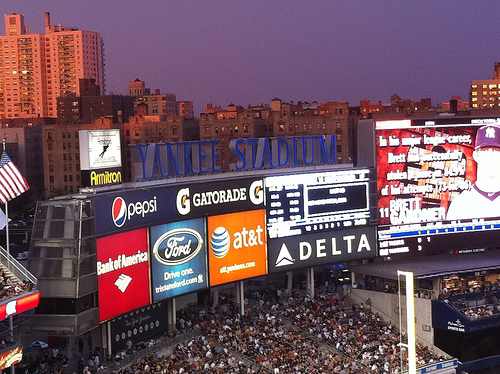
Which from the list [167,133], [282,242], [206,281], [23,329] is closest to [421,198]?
[282,242]

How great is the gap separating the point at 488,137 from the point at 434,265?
678 centimetres

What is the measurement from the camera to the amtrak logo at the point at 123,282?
32062mm

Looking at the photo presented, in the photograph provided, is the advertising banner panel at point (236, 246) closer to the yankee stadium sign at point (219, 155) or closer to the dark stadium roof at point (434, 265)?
the yankee stadium sign at point (219, 155)

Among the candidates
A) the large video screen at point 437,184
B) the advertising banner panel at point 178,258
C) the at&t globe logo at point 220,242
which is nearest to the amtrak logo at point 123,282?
the advertising banner panel at point 178,258

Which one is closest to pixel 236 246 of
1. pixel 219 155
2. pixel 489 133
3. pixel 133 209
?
pixel 219 155

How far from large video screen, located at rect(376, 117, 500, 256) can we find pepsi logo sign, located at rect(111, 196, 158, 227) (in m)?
12.4

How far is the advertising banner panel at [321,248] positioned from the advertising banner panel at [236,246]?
0.69m

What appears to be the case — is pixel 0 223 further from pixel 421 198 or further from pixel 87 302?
pixel 421 198

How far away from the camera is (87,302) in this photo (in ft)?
101

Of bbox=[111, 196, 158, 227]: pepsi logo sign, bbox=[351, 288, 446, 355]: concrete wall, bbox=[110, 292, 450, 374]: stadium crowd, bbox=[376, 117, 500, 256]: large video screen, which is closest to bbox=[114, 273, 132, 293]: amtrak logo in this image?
bbox=[111, 196, 158, 227]: pepsi logo sign

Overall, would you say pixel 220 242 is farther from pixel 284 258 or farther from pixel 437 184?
pixel 437 184

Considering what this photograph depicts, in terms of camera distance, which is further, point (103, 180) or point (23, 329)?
point (103, 180)

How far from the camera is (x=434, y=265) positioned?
139ft

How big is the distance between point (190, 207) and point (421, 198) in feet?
40.6
